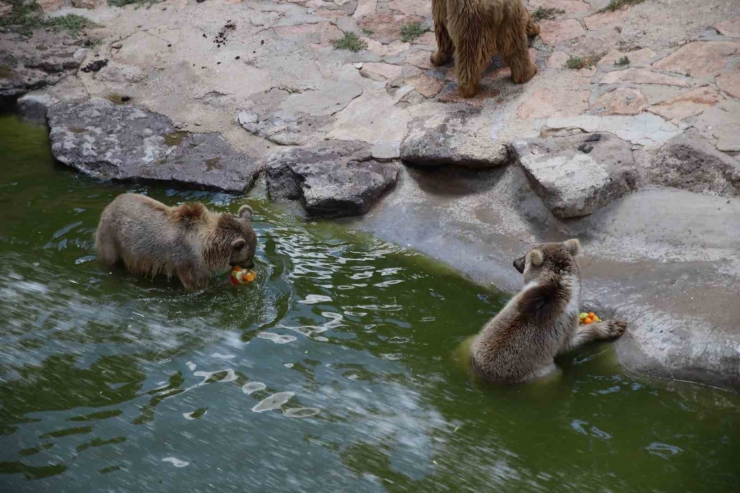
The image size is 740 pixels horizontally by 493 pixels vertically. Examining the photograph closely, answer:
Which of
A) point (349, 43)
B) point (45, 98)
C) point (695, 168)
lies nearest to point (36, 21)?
point (45, 98)

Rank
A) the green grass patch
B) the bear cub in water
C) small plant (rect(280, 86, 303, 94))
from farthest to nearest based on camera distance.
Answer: the green grass patch, small plant (rect(280, 86, 303, 94)), the bear cub in water

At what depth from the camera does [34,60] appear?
10.8m

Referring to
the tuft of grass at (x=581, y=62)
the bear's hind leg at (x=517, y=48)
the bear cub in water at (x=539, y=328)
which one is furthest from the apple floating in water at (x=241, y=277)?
the tuft of grass at (x=581, y=62)

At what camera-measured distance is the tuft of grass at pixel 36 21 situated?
11492 millimetres

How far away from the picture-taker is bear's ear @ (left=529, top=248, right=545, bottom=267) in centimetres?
589

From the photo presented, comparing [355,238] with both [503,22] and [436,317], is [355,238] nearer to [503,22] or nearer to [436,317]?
[436,317]

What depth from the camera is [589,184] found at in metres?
7.06

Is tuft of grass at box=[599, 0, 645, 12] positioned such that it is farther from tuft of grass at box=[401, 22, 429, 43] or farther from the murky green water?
the murky green water

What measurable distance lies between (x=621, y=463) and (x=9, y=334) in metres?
4.87

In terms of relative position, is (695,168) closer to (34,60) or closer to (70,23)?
(34,60)

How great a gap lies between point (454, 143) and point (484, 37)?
1.46 metres

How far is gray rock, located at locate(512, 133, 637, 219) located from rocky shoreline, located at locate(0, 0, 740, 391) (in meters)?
0.02

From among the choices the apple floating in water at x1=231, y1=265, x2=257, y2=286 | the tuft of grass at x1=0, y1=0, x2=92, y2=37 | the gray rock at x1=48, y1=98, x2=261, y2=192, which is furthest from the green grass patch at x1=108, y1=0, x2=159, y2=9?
the apple floating in water at x1=231, y1=265, x2=257, y2=286

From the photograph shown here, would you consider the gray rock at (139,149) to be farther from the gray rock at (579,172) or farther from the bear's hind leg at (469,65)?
the gray rock at (579,172)
